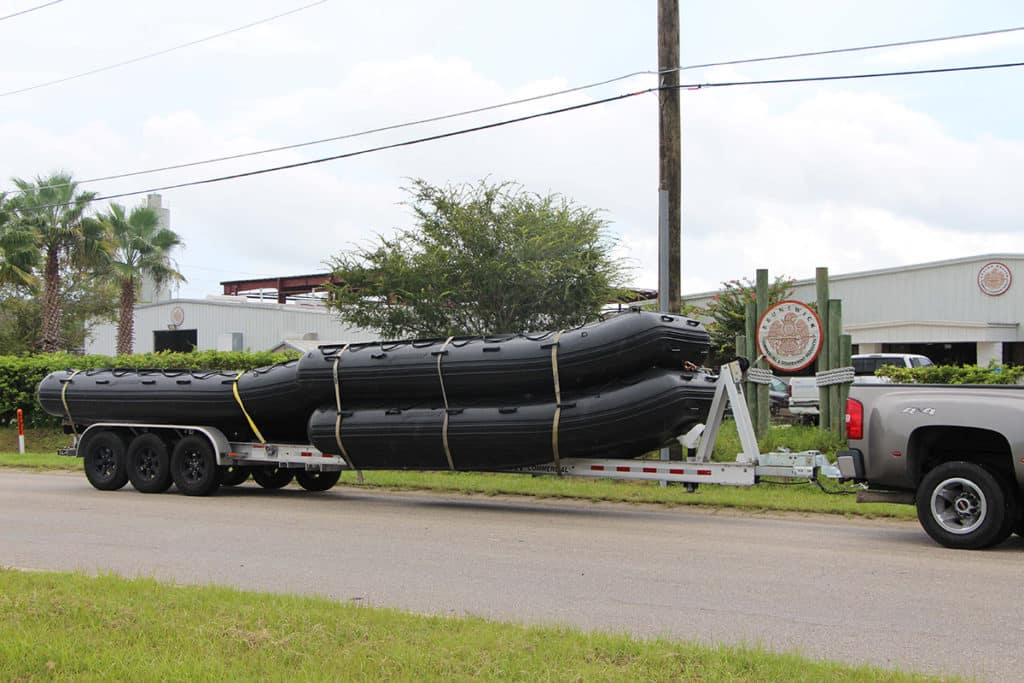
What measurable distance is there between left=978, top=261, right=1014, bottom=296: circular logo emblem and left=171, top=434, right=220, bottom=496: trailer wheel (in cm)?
2884

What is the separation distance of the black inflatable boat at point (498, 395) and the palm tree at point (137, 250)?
24.8m

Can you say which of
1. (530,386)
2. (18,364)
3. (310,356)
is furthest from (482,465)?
(18,364)

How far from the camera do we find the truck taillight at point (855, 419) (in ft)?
34.8

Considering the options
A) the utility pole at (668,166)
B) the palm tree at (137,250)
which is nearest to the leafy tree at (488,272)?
the utility pole at (668,166)

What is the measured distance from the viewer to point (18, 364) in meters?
28.6

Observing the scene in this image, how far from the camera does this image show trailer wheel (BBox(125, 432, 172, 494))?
15398mm

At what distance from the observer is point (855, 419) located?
10625mm

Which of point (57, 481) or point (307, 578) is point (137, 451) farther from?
point (307, 578)

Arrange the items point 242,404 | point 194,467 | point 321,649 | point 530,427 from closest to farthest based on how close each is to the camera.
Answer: point 321,649 < point 530,427 < point 242,404 < point 194,467

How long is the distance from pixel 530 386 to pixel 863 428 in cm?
374

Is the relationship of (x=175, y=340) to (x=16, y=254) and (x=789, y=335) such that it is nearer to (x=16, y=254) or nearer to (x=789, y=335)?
(x=16, y=254)

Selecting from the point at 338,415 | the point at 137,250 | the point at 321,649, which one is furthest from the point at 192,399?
the point at 137,250

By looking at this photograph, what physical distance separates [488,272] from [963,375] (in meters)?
8.62

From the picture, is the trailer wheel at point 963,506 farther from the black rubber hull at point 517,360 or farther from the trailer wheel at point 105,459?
the trailer wheel at point 105,459
